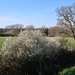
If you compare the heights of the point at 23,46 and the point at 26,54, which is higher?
the point at 23,46

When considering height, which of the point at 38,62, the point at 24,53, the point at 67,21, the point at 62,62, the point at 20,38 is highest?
the point at 67,21

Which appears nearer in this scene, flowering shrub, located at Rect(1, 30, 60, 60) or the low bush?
the low bush

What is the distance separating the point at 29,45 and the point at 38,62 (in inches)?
50.2

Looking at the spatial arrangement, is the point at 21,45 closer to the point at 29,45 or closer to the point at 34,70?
the point at 29,45

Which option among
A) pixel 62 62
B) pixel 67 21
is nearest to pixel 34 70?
pixel 62 62

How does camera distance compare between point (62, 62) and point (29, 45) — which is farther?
point (62, 62)

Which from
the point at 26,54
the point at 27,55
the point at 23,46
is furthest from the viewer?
the point at 23,46

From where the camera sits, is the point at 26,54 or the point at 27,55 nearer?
the point at 26,54

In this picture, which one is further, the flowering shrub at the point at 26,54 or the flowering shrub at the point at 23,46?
the flowering shrub at the point at 23,46

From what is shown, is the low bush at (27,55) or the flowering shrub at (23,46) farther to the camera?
the flowering shrub at (23,46)

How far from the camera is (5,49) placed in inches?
245

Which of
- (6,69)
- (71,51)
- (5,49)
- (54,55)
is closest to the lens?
(6,69)

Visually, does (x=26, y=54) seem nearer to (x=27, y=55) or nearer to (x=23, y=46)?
(x=27, y=55)

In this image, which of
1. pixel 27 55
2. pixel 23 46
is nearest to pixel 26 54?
pixel 27 55
